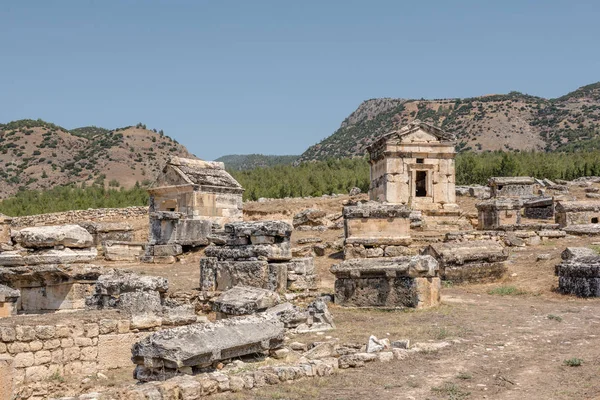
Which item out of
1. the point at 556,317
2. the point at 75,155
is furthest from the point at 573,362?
the point at 75,155

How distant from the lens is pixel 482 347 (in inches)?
256

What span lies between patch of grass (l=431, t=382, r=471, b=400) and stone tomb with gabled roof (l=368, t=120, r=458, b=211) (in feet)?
54.8

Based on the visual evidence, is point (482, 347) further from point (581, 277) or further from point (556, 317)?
point (581, 277)

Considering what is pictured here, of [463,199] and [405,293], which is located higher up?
[463,199]

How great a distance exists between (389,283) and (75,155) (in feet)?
243

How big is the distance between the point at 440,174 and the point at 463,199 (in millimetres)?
8090

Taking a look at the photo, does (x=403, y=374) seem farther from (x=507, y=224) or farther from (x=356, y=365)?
(x=507, y=224)

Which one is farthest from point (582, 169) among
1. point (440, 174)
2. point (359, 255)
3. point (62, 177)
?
point (62, 177)

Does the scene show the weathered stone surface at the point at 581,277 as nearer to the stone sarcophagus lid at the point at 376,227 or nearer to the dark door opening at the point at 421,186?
the stone sarcophagus lid at the point at 376,227

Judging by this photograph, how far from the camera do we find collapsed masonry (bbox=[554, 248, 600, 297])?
9874mm

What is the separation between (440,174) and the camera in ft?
72.2

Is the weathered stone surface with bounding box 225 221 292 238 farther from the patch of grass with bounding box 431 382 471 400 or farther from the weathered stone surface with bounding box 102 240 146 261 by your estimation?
the weathered stone surface with bounding box 102 240 146 261

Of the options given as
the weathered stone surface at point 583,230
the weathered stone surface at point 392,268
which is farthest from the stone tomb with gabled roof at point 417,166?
the weathered stone surface at point 392,268

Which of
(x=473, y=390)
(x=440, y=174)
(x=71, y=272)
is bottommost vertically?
(x=473, y=390)
